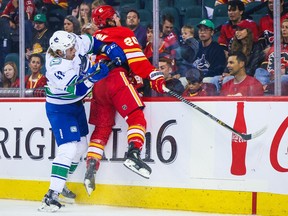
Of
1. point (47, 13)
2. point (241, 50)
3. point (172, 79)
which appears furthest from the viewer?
point (47, 13)

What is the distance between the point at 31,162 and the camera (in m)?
6.92

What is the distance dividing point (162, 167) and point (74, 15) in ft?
4.39

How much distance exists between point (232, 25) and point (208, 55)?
0.89 ft

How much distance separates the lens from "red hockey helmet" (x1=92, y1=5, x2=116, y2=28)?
643 centimetres

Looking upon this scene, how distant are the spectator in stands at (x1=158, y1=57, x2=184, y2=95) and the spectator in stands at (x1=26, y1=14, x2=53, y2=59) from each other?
3.21 ft

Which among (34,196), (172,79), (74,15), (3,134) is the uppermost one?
(74,15)

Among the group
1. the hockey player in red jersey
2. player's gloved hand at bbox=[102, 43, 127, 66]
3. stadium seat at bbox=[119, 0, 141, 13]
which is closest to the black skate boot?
the hockey player in red jersey

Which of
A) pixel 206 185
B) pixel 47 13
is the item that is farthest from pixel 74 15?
pixel 206 185

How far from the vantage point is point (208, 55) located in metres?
6.09

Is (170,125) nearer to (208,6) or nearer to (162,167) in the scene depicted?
(162,167)

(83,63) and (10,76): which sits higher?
(83,63)

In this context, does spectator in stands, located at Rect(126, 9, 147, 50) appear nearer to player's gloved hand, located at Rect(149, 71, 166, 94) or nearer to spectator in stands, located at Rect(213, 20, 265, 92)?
player's gloved hand, located at Rect(149, 71, 166, 94)

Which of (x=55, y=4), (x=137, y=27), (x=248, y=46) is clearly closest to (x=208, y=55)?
(x=248, y=46)

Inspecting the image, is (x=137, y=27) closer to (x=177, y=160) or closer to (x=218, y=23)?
(x=218, y=23)
